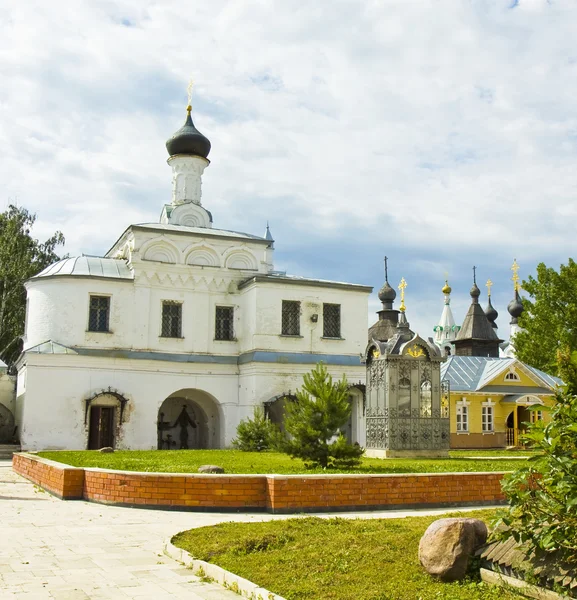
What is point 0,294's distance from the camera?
38156 millimetres

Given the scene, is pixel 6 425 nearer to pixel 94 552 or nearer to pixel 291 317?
pixel 291 317

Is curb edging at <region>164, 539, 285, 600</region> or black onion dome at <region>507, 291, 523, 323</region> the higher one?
black onion dome at <region>507, 291, 523, 323</region>

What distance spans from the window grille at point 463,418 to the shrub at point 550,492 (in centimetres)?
2613

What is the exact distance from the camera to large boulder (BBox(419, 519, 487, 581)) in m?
5.83

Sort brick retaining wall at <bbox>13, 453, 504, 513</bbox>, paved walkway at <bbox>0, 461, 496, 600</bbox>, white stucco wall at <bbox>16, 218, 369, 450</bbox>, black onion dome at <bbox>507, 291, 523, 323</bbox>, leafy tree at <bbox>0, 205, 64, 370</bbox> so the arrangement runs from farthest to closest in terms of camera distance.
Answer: black onion dome at <bbox>507, 291, 523, 323</bbox>, leafy tree at <bbox>0, 205, 64, 370</bbox>, white stucco wall at <bbox>16, 218, 369, 450</bbox>, brick retaining wall at <bbox>13, 453, 504, 513</bbox>, paved walkway at <bbox>0, 461, 496, 600</bbox>

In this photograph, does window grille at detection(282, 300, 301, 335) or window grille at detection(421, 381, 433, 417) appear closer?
window grille at detection(421, 381, 433, 417)

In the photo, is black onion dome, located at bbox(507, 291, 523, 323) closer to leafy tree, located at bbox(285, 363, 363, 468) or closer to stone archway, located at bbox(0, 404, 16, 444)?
stone archway, located at bbox(0, 404, 16, 444)

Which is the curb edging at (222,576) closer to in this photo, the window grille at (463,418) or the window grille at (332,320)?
the window grille at (332,320)

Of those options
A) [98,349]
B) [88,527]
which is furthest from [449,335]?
[88,527]

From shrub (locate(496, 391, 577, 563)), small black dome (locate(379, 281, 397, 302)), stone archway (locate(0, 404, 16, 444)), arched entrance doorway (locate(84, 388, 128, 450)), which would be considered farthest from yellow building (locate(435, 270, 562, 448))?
shrub (locate(496, 391, 577, 563))

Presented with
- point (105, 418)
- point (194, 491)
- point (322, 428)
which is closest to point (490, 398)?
point (105, 418)

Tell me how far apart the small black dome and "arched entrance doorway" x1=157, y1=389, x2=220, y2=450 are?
848 inches

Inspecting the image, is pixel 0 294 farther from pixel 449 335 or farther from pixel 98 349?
pixel 449 335

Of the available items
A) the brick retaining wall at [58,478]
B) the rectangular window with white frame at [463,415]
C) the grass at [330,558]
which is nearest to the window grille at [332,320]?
the rectangular window with white frame at [463,415]
